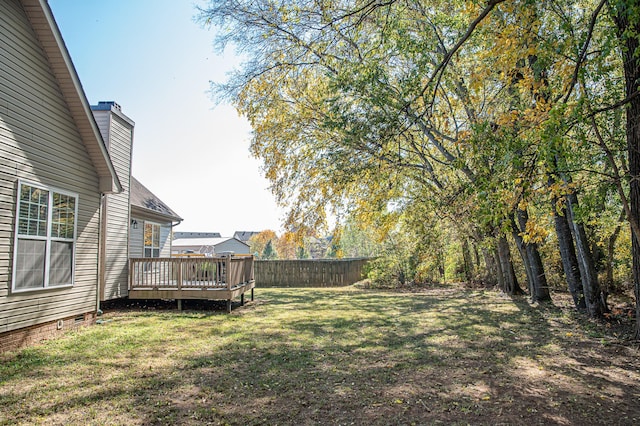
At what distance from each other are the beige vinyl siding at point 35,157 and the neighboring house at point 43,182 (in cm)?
2

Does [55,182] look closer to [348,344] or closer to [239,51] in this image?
[239,51]

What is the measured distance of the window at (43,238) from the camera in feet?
18.9

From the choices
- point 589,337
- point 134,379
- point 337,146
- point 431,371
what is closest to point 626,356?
point 589,337

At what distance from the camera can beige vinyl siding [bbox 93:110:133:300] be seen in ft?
31.4

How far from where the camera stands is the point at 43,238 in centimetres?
625

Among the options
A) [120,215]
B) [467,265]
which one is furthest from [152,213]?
[467,265]

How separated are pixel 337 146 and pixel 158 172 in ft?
44.6

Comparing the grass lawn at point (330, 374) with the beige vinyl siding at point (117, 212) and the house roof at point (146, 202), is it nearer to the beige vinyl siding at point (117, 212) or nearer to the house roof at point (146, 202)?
the beige vinyl siding at point (117, 212)

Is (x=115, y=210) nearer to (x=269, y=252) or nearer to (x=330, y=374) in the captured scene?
(x=330, y=374)

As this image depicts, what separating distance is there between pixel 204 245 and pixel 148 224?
25681 mm

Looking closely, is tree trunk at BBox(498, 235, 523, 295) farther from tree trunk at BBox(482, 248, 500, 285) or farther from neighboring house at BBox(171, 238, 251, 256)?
neighboring house at BBox(171, 238, 251, 256)

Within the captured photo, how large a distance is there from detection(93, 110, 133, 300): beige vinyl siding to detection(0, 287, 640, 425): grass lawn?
6.91 ft

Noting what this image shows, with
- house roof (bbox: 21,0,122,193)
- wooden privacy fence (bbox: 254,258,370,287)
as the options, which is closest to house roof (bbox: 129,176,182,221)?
house roof (bbox: 21,0,122,193)

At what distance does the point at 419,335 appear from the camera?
6.74m
